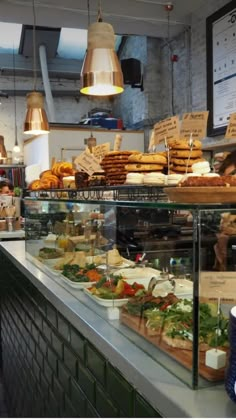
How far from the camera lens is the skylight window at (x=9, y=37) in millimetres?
8430

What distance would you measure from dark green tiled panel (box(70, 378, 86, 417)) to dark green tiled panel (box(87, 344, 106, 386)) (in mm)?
156

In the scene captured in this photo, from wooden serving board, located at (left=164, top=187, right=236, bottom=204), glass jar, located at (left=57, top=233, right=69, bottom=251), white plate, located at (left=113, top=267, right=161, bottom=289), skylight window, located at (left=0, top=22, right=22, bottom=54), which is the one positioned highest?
skylight window, located at (left=0, top=22, right=22, bottom=54)

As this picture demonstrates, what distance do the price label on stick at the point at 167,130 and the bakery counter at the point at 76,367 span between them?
837 mm

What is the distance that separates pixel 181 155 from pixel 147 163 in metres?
0.19

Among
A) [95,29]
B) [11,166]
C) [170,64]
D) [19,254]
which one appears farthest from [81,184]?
[11,166]

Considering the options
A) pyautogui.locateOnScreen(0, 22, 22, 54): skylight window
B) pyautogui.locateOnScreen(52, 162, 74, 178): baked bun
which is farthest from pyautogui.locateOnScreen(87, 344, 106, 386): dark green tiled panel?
pyautogui.locateOnScreen(0, 22, 22, 54): skylight window

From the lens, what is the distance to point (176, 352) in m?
1.12

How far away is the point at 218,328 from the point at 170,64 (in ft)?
24.0

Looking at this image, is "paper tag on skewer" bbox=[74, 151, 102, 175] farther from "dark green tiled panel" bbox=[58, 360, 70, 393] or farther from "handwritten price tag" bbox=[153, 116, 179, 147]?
"dark green tiled panel" bbox=[58, 360, 70, 393]

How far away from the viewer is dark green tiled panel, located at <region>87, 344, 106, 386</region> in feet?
4.40

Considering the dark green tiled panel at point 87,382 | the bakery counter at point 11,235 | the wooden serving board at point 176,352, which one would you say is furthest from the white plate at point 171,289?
the bakery counter at point 11,235

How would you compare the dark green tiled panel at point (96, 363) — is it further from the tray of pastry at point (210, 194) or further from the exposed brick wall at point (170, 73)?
the exposed brick wall at point (170, 73)

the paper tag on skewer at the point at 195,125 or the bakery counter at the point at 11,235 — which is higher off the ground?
the paper tag on skewer at the point at 195,125

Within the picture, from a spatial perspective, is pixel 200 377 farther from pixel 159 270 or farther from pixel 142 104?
pixel 142 104
